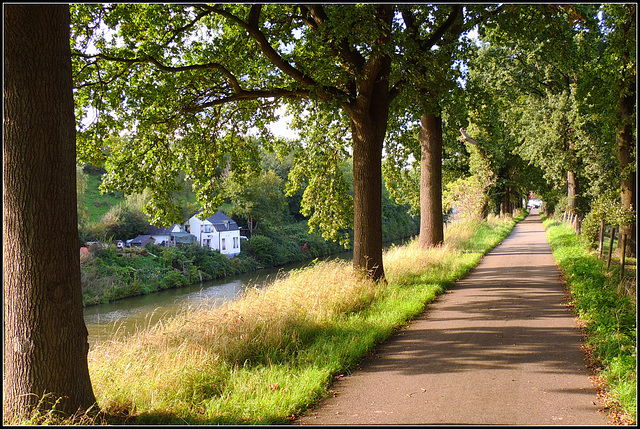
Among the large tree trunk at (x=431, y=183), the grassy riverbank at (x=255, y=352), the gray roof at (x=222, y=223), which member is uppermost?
the large tree trunk at (x=431, y=183)

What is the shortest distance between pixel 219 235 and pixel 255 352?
133ft

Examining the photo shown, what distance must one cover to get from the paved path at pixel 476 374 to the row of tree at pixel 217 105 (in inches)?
100

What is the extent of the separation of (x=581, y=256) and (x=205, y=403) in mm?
14184

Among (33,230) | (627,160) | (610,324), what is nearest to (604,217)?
(627,160)

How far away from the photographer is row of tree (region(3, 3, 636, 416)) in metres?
4.05

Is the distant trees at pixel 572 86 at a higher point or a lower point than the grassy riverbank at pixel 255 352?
higher

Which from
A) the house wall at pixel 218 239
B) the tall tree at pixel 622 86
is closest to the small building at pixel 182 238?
the house wall at pixel 218 239

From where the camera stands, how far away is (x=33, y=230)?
4043mm

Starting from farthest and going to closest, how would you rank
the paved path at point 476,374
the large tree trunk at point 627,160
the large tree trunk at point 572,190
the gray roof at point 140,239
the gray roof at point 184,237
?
the gray roof at point 184,237, the gray roof at point 140,239, the large tree trunk at point 572,190, the large tree trunk at point 627,160, the paved path at point 476,374

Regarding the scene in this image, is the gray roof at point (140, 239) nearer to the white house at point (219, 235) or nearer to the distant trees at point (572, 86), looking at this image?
the white house at point (219, 235)

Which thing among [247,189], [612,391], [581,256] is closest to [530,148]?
[581,256]

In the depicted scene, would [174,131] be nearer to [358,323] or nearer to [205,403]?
[358,323]

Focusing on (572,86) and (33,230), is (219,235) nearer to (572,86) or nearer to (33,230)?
(572,86)

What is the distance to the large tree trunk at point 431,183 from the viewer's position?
15742 mm
